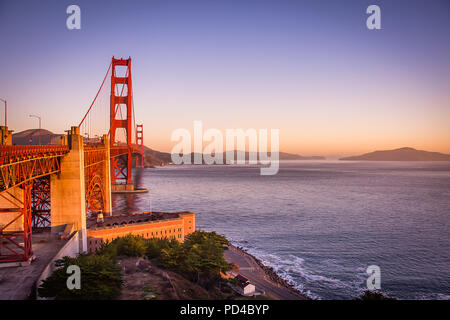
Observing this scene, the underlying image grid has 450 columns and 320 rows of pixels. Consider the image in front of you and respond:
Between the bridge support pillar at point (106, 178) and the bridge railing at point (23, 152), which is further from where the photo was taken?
the bridge support pillar at point (106, 178)

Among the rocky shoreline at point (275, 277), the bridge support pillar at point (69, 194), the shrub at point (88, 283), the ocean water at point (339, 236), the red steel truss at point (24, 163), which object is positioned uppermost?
the red steel truss at point (24, 163)

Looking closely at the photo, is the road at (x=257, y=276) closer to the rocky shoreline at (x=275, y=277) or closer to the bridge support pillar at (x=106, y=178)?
the rocky shoreline at (x=275, y=277)

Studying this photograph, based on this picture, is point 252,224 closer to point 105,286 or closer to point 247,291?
point 247,291

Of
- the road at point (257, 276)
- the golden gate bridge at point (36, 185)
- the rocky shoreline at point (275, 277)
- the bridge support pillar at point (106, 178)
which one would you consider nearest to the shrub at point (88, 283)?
the golden gate bridge at point (36, 185)

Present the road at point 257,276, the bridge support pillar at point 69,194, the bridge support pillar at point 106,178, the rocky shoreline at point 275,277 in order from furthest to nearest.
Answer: the bridge support pillar at point 106,178 < the rocky shoreline at point 275,277 < the road at point 257,276 < the bridge support pillar at point 69,194

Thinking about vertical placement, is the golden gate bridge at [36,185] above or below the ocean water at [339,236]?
above
